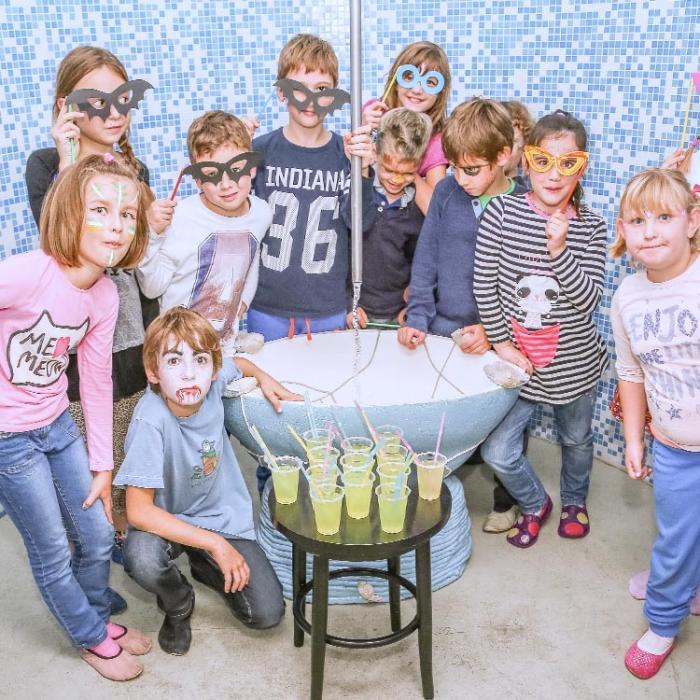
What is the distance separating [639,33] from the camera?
268cm

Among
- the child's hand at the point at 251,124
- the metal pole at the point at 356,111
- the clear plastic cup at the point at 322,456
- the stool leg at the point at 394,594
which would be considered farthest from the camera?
the child's hand at the point at 251,124

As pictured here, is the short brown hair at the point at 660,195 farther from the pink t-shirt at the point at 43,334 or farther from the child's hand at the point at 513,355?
the pink t-shirt at the point at 43,334

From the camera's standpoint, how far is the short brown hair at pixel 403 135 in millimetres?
2447

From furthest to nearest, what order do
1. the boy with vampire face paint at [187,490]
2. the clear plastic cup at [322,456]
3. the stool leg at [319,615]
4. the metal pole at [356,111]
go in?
the boy with vampire face paint at [187,490] < the clear plastic cup at [322,456] < the stool leg at [319,615] < the metal pole at [356,111]

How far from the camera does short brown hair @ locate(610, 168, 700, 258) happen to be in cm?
189

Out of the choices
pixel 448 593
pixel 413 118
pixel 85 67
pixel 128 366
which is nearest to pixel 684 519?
pixel 448 593

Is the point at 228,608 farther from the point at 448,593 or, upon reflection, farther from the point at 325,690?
the point at 448,593

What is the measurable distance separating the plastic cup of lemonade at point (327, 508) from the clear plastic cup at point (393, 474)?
0.32ft

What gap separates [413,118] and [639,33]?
772mm

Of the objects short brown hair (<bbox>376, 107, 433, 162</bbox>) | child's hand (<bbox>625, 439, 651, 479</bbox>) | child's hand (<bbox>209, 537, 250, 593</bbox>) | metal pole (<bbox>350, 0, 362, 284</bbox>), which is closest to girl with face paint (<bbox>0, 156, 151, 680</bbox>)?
child's hand (<bbox>209, 537, 250, 593</bbox>)

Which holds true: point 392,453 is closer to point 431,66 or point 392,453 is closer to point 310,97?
point 310,97

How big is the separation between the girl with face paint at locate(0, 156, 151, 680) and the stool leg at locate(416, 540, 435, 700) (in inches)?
26.7

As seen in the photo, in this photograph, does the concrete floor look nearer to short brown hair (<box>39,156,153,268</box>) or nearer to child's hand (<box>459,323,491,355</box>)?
child's hand (<box>459,323,491,355</box>)

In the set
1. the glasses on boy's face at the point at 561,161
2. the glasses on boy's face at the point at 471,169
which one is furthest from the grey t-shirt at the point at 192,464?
the glasses on boy's face at the point at 561,161
